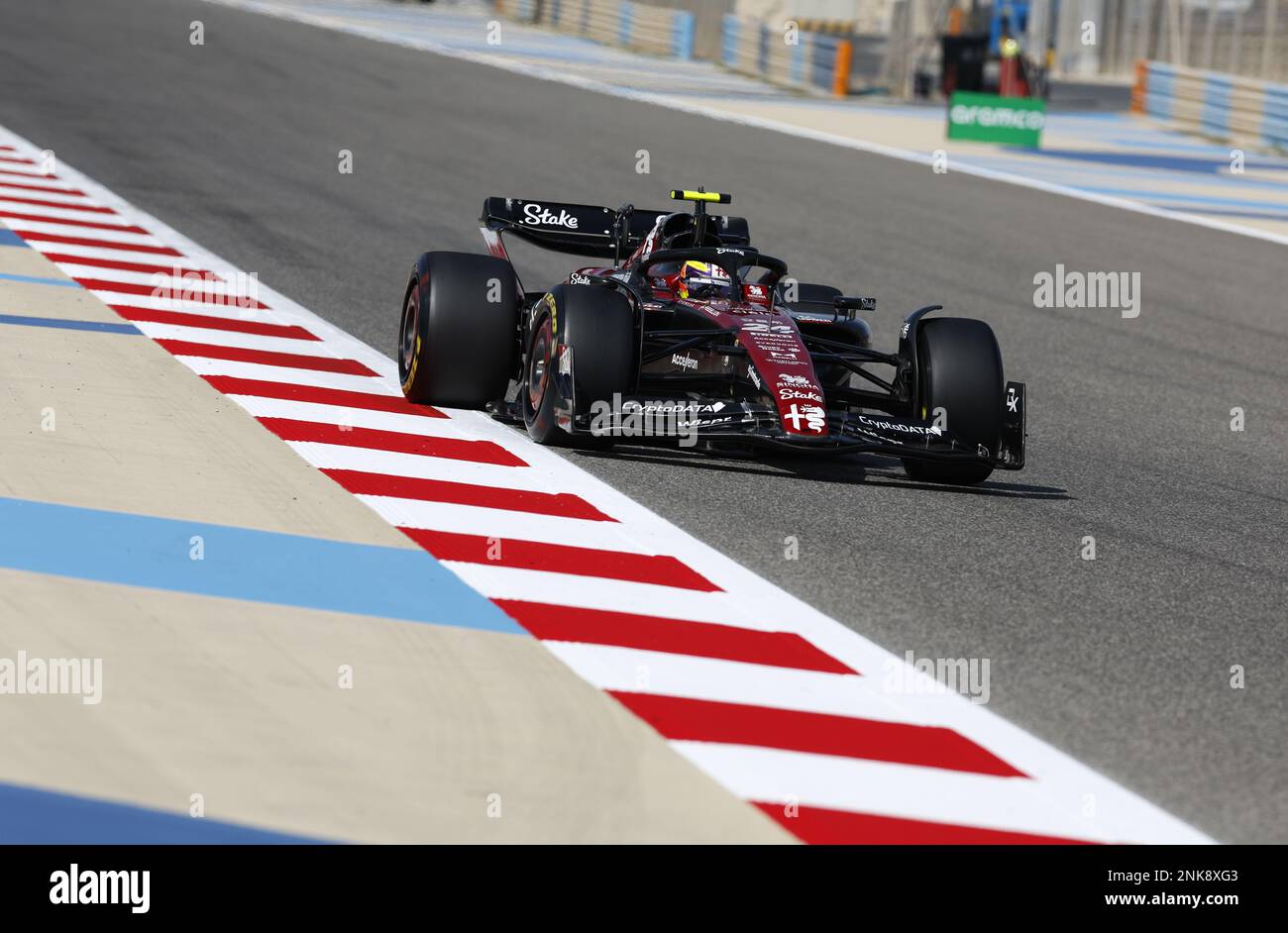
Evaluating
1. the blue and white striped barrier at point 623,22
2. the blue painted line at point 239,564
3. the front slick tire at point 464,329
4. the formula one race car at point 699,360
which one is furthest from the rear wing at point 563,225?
the blue and white striped barrier at point 623,22

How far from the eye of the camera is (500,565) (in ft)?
22.3

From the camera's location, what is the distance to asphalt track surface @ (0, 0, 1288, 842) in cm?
612

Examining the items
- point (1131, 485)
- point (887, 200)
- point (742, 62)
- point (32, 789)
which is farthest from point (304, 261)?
point (742, 62)

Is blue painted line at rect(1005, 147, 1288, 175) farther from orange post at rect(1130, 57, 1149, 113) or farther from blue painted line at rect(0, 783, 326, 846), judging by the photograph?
blue painted line at rect(0, 783, 326, 846)

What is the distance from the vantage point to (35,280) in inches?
487

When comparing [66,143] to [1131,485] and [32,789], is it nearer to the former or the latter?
[1131,485]

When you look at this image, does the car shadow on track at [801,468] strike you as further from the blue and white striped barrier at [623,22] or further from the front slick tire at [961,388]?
the blue and white striped barrier at [623,22]

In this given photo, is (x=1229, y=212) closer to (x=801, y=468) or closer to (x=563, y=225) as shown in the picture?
(x=563, y=225)

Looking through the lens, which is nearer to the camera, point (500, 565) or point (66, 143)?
point (500, 565)

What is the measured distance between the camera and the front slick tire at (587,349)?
825cm

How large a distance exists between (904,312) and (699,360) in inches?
231

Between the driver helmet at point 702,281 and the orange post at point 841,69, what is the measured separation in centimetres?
2680

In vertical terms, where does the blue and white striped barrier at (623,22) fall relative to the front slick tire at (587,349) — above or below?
above
